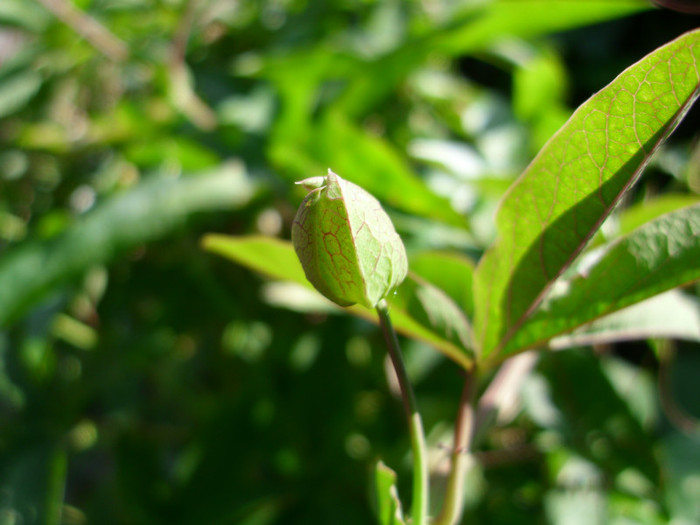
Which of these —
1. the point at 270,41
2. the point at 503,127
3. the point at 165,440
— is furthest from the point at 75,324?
the point at 503,127

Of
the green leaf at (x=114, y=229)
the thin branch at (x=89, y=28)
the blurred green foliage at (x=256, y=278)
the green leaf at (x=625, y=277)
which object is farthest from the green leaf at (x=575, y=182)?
the thin branch at (x=89, y=28)

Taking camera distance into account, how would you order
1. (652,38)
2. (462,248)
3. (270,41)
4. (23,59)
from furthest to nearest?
(652,38) → (270,41) → (23,59) → (462,248)

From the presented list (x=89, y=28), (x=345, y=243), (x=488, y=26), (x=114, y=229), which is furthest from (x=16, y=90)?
(x=345, y=243)

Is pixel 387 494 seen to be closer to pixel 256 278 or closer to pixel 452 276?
pixel 452 276

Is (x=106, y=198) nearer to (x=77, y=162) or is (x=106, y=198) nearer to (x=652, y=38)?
(x=77, y=162)

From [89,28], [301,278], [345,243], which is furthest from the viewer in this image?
[89,28]
